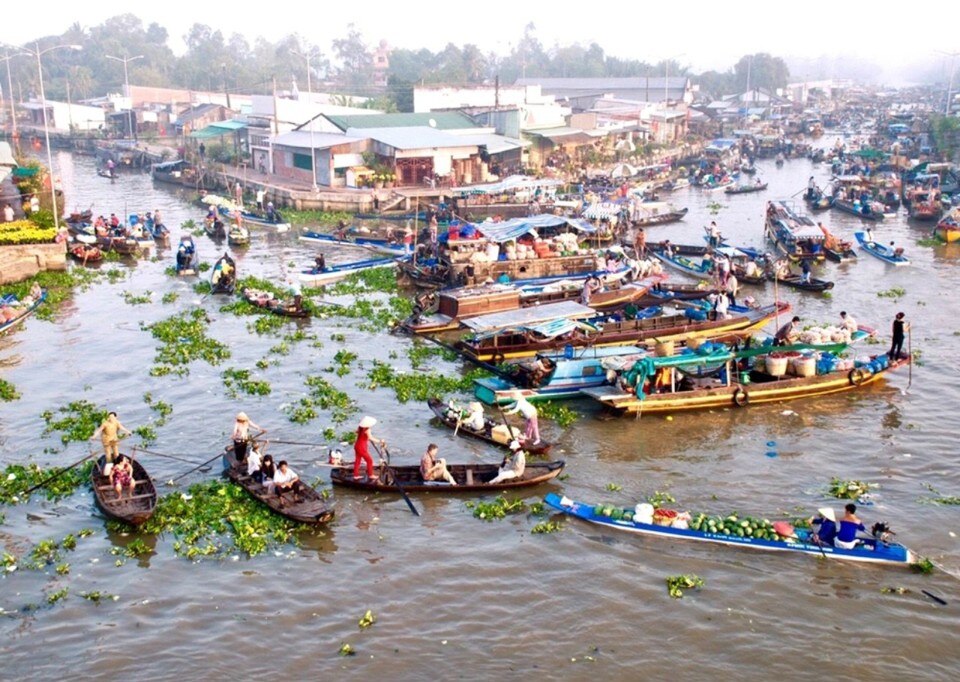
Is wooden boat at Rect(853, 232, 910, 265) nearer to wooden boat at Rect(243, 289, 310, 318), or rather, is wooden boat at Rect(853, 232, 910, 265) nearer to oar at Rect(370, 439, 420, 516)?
wooden boat at Rect(243, 289, 310, 318)

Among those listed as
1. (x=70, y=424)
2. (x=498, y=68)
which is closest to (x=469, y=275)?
(x=70, y=424)

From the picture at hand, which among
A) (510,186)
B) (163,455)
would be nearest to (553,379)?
(163,455)

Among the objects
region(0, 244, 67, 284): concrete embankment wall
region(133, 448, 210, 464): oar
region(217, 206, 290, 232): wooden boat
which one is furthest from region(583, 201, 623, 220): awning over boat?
region(133, 448, 210, 464): oar

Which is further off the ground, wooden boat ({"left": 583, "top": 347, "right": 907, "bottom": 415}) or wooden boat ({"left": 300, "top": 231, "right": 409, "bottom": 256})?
wooden boat ({"left": 300, "top": 231, "right": 409, "bottom": 256})

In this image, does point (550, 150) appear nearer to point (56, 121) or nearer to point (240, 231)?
Result: point (240, 231)

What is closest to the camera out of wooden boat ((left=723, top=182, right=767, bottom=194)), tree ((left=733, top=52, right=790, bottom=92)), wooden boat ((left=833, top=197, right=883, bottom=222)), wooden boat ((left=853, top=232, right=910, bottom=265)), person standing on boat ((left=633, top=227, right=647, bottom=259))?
person standing on boat ((left=633, top=227, right=647, bottom=259))

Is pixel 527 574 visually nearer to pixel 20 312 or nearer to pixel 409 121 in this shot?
pixel 20 312

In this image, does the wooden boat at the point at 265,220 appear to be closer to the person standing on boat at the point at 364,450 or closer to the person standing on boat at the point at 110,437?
the person standing on boat at the point at 110,437
